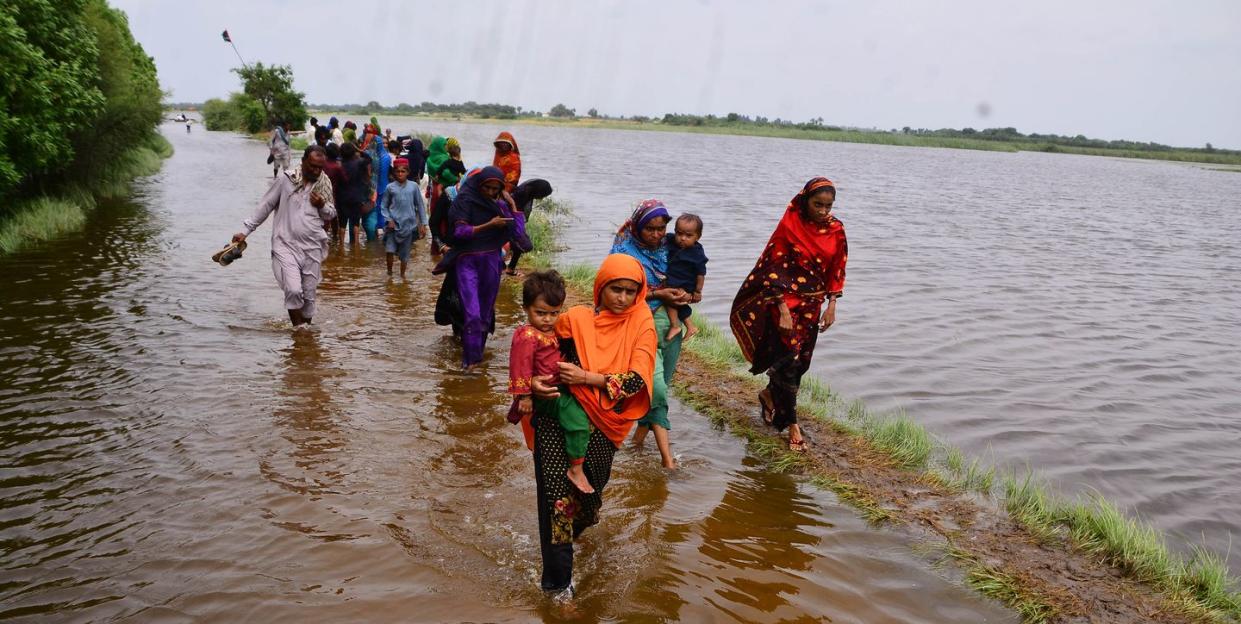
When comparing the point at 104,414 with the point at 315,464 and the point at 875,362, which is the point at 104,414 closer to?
the point at 315,464

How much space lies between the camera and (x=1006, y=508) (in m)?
4.95

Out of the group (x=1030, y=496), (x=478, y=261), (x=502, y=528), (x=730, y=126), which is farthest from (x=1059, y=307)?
(x=730, y=126)

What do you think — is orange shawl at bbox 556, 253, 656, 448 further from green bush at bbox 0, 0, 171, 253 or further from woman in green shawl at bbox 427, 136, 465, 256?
green bush at bbox 0, 0, 171, 253

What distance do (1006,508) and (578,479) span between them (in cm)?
310

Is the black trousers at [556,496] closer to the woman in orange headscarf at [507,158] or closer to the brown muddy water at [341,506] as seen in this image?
the brown muddy water at [341,506]

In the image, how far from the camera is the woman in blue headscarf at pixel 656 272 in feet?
16.3

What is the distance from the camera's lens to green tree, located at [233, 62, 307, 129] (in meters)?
51.2

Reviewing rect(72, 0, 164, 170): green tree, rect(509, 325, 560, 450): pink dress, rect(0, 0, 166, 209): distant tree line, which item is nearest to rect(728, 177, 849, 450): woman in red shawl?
rect(509, 325, 560, 450): pink dress

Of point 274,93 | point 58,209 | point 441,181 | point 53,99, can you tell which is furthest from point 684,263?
point 274,93

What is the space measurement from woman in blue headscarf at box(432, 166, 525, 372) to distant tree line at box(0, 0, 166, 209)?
6.69 metres

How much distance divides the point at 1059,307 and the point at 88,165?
1827cm

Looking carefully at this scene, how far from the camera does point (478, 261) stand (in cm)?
678

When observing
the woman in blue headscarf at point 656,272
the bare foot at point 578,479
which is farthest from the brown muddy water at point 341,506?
the bare foot at point 578,479

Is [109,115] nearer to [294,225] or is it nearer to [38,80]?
[38,80]
